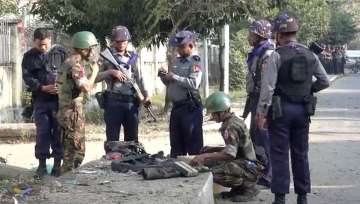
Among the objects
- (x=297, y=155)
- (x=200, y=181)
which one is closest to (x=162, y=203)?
(x=200, y=181)

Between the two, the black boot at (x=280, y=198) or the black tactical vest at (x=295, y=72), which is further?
the black boot at (x=280, y=198)

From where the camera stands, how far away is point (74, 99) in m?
7.51

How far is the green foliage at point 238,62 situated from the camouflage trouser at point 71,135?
18314mm

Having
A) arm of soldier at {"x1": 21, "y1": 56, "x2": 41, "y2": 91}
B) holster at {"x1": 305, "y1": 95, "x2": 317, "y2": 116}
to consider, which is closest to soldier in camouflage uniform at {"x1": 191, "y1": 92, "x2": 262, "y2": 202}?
holster at {"x1": 305, "y1": 95, "x2": 317, "y2": 116}

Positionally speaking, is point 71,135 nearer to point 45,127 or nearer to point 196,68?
point 45,127

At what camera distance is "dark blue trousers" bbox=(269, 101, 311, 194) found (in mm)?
6699

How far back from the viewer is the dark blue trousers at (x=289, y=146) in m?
6.70

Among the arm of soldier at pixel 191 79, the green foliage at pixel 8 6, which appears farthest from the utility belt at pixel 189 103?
the green foliage at pixel 8 6

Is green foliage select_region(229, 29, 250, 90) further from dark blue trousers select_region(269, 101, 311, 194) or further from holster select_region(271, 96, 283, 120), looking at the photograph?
holster select_region(271, 96, 283, 120)

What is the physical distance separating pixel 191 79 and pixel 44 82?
1.70 meters

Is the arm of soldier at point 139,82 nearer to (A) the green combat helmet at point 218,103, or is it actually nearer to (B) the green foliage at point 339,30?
(A) the green combat helmet at point 218,103

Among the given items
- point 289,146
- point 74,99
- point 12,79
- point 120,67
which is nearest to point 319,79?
point 289,146

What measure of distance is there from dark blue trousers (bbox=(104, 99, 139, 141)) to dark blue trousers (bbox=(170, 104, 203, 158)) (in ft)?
1.45

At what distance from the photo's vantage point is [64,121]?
295 inches
